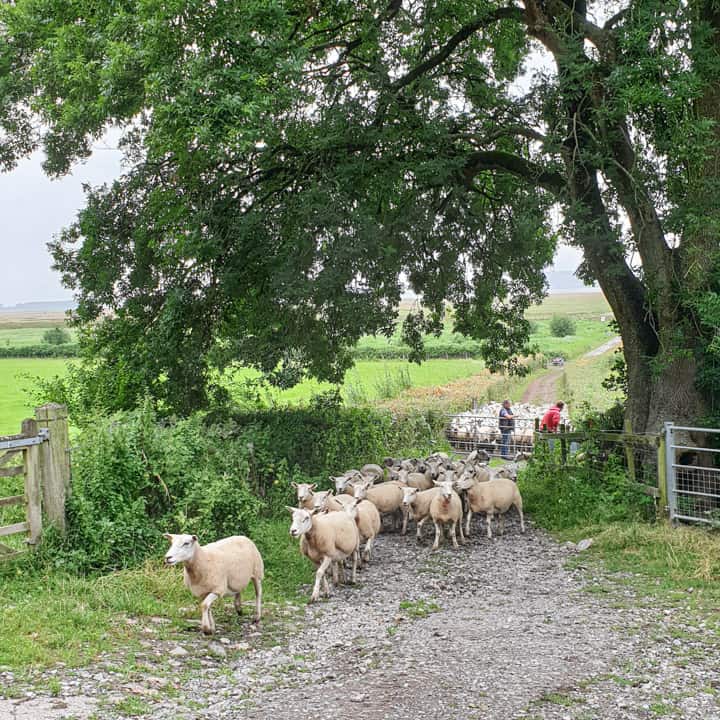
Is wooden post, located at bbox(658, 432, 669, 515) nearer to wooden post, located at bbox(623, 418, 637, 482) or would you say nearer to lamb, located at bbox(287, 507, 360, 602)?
wooden post, located at bbox(623, 418, 637, 482)

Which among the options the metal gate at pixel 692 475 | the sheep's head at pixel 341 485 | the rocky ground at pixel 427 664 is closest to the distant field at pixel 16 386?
the sheep's head at pixel 341 485

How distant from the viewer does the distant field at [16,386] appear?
103 ft

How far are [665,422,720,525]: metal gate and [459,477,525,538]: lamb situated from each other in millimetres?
2634

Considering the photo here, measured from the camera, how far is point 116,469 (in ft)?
35.2

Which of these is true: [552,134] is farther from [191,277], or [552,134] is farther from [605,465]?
[191,277]

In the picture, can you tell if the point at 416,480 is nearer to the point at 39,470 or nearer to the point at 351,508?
the point at 351,508

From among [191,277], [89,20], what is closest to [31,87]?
[89,20]

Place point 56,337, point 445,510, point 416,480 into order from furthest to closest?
point 56,337 < point 416,480 < point 445,510

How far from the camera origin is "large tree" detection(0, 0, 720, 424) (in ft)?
38.7

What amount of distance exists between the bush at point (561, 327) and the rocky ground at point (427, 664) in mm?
81745

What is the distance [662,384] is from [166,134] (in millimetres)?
9382

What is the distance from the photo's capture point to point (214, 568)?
8445mm

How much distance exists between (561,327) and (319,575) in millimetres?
83592

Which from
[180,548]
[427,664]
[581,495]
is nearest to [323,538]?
[180,548]
